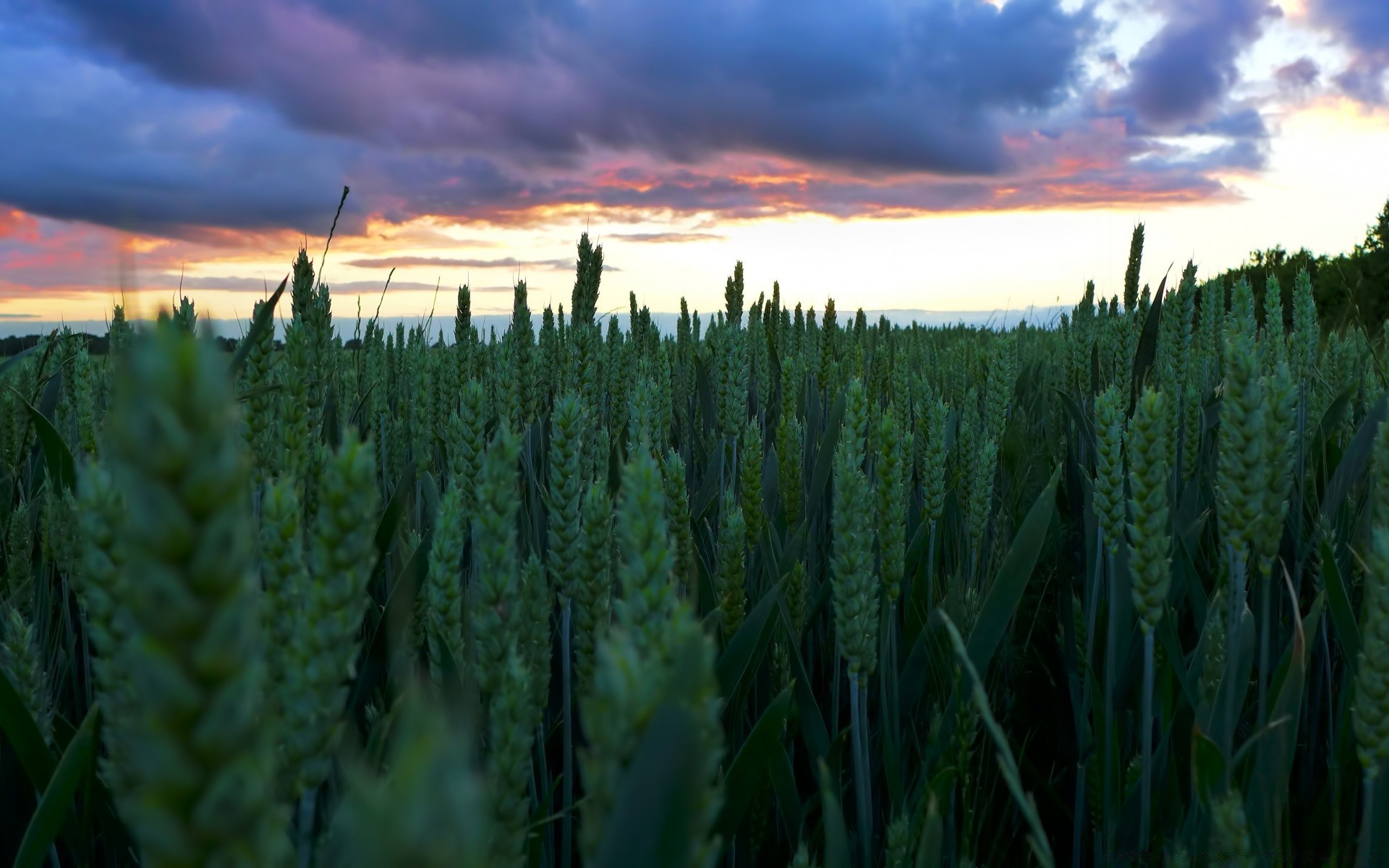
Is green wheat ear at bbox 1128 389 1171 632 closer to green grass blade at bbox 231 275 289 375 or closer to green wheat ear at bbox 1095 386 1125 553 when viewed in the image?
green wheat ear at bbox 1095 386 1125 553

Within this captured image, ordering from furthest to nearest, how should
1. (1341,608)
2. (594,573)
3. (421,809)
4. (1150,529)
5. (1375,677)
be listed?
(1341,608) < (1150,529) < (594,573) < (1375,677) < (421,809)

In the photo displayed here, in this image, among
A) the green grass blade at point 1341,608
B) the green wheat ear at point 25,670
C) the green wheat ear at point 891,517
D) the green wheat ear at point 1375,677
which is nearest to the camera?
the green wheat ear at point 1375,677

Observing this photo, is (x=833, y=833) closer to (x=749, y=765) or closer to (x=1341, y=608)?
(x=749, y=765)

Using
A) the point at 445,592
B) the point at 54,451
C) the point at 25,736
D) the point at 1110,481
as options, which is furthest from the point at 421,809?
the point at 54,451

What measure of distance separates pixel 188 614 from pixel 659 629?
27 cm

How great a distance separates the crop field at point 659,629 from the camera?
312 mm

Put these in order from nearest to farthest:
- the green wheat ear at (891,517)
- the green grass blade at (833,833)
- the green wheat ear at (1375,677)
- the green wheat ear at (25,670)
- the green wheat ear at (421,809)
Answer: the green wheat ear at (421,809), the green grass blade at (833,833), the green wheat ear at (1375,677), the green wheat ear at (25,670), the green wheat ear at (891,517)

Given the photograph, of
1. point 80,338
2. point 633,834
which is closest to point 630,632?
point 633,834

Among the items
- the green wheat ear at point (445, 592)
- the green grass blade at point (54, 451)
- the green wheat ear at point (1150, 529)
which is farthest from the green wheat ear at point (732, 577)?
the green grass blade at point (54, 451)

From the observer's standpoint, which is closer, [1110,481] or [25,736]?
[25,736]

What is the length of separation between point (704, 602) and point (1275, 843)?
0.89 meters

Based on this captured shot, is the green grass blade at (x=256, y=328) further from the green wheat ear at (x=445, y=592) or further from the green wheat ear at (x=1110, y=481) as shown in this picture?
the green wheat ear at (x=1110, y=481)

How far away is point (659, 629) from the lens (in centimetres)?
52

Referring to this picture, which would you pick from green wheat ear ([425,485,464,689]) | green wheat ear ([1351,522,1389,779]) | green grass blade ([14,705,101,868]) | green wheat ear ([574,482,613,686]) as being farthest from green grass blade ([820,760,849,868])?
green grass blade ([14,705,101,868])
